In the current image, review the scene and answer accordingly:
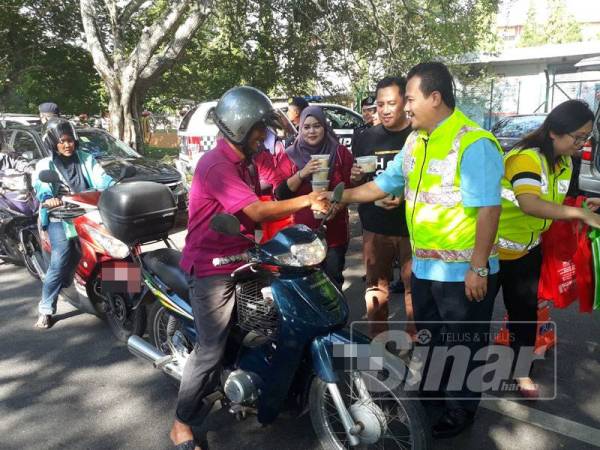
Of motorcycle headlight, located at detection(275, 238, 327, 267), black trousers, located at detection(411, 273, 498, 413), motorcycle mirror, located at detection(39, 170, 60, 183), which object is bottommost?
black trousers, located at detection(411, 273, 498, 413)

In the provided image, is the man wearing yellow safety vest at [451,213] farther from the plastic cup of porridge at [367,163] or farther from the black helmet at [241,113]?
the black helmet at [241,113]

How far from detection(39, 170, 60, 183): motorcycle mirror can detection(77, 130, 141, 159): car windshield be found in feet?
14.1

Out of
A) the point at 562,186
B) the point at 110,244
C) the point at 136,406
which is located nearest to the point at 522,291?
the point at 562,186

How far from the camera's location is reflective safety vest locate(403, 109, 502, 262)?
230 centimetres

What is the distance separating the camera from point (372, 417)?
2334mm

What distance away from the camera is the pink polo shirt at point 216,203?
228 centimetres

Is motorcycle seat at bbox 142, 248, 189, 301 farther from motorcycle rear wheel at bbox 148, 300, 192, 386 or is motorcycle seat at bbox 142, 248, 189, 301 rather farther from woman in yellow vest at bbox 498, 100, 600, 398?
woman in yellow vest at bbox 498, 100, 600, 398

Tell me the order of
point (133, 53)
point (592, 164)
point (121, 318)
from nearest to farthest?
1. point (121, 318)
2. point (592, 164)
3. point (133, 53)

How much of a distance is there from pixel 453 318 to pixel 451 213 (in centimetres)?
56

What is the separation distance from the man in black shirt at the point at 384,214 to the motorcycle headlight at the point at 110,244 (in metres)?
1.79

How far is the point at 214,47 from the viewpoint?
1794cm

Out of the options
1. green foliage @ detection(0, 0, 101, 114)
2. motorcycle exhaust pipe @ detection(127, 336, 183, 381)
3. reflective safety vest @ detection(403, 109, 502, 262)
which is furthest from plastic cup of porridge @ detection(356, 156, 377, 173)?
green foliage @ detection(0, 0, 101, 114)

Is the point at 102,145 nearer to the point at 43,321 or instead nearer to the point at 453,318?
the point at 43,321

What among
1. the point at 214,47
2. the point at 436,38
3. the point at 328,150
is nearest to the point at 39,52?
the point at 214,47
